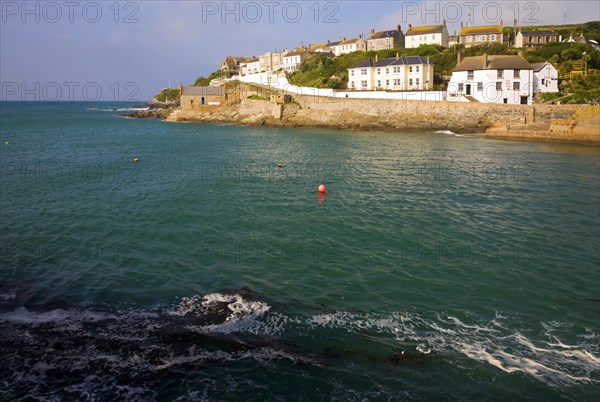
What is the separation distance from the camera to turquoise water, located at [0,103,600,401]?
31.2ft

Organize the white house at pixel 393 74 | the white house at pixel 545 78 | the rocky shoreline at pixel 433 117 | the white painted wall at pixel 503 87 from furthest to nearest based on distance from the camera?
the white house at pixel 393 74
the white house at pixel 545 78
the white painted wall at pixel 503 87
the rocky shoreline at pixel 433 117

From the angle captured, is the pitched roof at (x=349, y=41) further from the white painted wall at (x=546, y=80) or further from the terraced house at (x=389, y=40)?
the white painted wall at (x=546, y=80)

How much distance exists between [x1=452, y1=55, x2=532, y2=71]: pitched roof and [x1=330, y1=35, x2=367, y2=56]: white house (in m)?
33.9

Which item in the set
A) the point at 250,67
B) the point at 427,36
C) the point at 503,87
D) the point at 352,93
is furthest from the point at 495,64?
the point at 250,67

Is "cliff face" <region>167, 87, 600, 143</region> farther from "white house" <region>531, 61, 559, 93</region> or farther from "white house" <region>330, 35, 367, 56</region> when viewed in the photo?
"white house" <region>330, 35, 367, 56</region>

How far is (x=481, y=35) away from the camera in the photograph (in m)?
76.4

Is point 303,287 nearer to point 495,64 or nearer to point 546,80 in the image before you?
point 495,64

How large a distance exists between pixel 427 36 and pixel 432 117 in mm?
32116

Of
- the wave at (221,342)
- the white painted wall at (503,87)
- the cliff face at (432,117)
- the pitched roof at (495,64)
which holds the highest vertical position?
the pitched roof at (495,64)

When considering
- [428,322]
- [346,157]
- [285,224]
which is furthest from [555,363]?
[346,157]

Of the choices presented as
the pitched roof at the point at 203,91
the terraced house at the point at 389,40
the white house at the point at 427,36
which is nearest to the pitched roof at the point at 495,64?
the white house at the point at 427,36

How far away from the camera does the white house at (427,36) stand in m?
76.8

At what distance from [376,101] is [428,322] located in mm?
47112

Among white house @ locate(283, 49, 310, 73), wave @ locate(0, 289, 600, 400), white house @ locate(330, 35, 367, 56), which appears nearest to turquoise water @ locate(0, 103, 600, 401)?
wave @ locate(0, 289, 600, 400)
